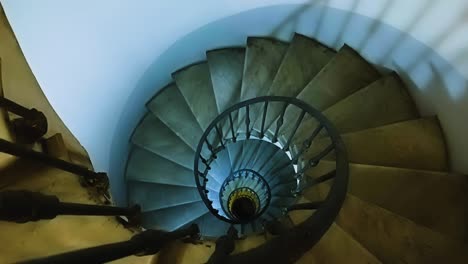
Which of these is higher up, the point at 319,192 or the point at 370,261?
the point at 319,192

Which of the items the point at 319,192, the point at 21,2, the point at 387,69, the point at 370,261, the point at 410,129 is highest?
the point at 21,2

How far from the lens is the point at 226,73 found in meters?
4.90

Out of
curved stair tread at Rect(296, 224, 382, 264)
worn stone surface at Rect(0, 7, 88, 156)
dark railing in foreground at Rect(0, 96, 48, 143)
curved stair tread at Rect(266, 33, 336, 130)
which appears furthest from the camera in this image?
curved stair tread at Rect(266, 33, 336, 130)

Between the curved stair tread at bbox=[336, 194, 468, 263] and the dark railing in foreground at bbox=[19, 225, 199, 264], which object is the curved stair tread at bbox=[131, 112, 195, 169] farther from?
the dark railing in foreground at bbox=[19, 225, 199, 264]

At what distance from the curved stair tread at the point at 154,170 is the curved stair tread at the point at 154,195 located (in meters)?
0.06

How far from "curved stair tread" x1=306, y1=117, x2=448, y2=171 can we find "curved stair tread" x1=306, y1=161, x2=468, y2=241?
245 millimetres

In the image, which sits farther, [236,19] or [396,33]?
[236,19]

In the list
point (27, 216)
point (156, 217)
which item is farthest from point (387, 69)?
point (27, 216)

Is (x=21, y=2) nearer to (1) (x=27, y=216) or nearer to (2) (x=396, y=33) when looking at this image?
(1) (x=27, y=216)

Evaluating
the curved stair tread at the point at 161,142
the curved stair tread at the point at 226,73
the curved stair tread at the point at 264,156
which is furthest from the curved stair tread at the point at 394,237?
the curved stair tread at the point at 264,156

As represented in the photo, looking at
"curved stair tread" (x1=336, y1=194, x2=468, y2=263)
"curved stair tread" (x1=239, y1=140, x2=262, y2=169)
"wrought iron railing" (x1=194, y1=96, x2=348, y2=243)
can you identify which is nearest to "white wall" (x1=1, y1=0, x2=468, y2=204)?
"curved stair tread" (x1=336, y1=194, x2=468, y2=263)

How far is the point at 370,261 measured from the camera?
2.86m

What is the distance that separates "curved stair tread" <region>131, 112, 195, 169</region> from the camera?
504 centimetres

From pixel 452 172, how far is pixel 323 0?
2.01 m
